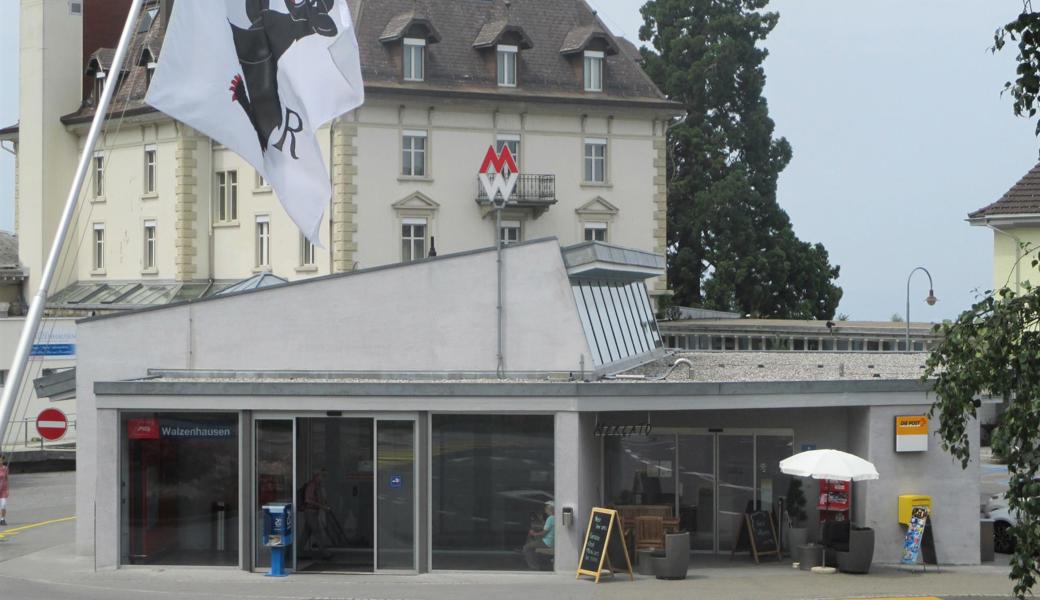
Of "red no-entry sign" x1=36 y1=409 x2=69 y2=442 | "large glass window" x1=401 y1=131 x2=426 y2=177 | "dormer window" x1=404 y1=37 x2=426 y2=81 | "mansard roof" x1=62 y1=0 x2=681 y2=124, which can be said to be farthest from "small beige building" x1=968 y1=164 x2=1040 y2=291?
"red no-entry sign" x1=36 y1=409 x2=69 y2=442

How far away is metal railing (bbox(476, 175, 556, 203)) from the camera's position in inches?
2547

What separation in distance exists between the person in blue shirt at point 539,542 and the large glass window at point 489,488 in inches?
0.9

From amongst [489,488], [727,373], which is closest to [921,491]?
[727,373]

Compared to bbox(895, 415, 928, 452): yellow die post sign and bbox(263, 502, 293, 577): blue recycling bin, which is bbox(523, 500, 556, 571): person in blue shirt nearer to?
bbox(263, 502, 293, 577): blue recycling bin

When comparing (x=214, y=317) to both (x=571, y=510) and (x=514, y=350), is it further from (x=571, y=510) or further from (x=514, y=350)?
(x=571, y=510)

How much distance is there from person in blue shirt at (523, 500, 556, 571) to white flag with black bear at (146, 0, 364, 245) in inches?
253

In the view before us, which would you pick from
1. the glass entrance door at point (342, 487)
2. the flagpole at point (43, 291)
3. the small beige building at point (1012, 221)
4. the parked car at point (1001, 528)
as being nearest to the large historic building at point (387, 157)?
the small beige building at point (1012, 221)

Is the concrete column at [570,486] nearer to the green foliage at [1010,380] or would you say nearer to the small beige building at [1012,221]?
the green foliage at [1010,380]

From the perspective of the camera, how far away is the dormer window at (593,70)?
67.0m

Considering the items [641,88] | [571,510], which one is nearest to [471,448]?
[571,510]

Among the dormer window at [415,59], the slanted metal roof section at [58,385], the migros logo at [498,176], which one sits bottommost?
the slanted metal roof section at [58,385]

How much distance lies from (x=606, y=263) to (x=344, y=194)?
35.5 meters

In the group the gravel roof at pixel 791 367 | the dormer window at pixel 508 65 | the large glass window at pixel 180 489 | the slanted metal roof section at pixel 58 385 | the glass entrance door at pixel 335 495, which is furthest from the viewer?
the dormer window at pixel 508 65

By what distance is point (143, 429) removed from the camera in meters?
26.5
